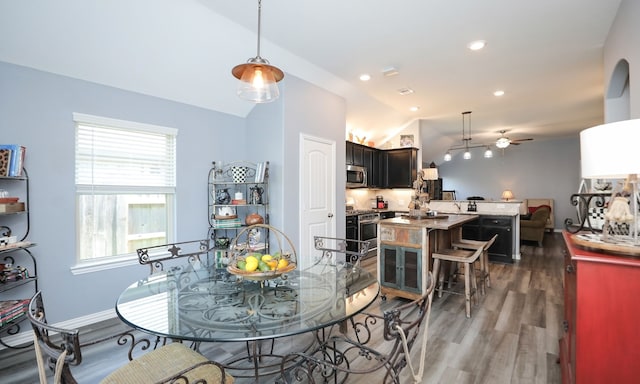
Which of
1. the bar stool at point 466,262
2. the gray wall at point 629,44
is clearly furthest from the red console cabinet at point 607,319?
the gray wall at point 629,44

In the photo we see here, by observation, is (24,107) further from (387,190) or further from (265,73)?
(387,190)

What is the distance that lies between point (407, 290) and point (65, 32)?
13.4ft

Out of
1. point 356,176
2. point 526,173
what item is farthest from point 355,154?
point 526,173

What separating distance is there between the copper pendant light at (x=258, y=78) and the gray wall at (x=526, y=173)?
10.1 meters

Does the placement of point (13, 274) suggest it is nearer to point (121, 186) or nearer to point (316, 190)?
point (121, 186)

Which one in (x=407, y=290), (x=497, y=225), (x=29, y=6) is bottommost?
(x=407, y=290)

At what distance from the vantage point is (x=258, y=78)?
188 centimetres

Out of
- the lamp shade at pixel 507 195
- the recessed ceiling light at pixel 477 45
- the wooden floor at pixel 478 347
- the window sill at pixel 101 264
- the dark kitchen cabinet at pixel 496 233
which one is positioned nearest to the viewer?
the wooden floor at pixel 478 347

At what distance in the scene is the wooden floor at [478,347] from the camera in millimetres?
2055

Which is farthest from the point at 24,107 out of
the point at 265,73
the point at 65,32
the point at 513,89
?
the point at 513,89

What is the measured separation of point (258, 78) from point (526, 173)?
1060cm

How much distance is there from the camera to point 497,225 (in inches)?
213

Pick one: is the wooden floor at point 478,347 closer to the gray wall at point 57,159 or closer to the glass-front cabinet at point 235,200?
the gray wall at point 57,159

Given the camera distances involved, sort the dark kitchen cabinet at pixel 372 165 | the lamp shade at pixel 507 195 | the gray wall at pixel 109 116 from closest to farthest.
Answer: the gray wall at pixel 109 116, the dark kitchen cabinet at pixel 372 165, the lamp shade at pixel 507 195
